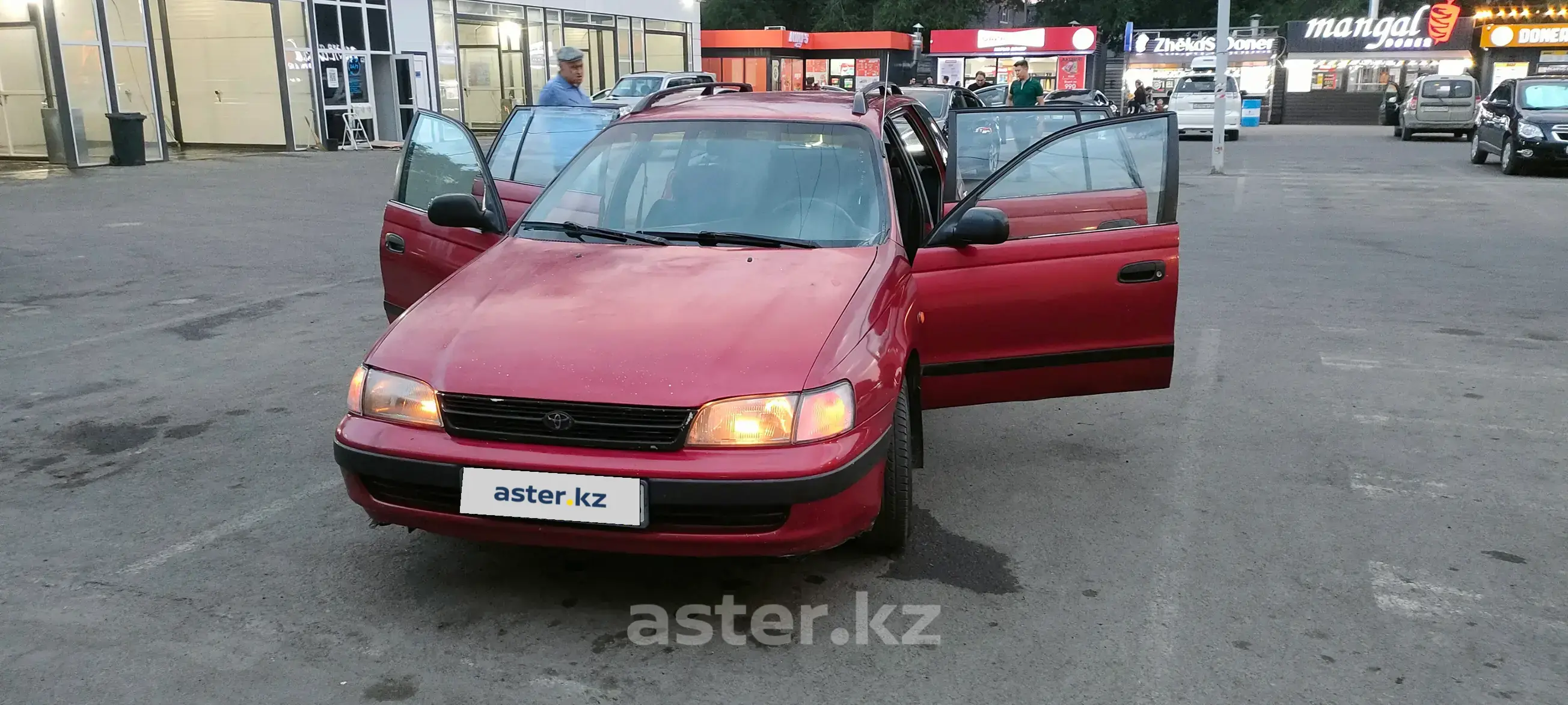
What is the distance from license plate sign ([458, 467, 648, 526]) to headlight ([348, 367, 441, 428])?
230 millimetres

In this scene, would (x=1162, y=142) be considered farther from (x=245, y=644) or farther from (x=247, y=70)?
(x=247, y=70)

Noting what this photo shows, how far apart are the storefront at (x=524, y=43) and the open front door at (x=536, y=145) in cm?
1869

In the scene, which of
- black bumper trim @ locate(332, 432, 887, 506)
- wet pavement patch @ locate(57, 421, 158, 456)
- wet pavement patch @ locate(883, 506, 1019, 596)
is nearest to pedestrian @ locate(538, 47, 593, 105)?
wet pavement patch @ locate(57, 421, 158, 456)

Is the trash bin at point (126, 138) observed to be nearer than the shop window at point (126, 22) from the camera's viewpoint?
Yes

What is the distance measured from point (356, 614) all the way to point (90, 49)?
19731 mm

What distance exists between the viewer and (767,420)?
3.12m

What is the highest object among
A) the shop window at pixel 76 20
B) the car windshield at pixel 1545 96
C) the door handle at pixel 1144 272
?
the shop window at pixel 76 20

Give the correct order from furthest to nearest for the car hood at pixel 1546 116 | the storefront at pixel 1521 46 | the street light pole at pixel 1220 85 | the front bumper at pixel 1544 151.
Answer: the storefront at pixel 1521 46
the street light pole at pixel 1220 85
the car hood at pixel 1546 116
the front bumper at pixel 1544 151

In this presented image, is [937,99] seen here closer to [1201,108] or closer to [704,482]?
[704,482]

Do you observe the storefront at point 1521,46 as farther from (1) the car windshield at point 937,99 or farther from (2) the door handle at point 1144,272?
(2) the door handle at point 1144,272

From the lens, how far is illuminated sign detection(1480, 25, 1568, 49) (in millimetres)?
44219

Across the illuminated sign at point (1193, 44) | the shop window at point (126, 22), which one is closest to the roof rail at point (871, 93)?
the shop window at point (126, 22)

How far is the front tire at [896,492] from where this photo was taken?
11.9 feet

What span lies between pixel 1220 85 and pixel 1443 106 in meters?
14.4
